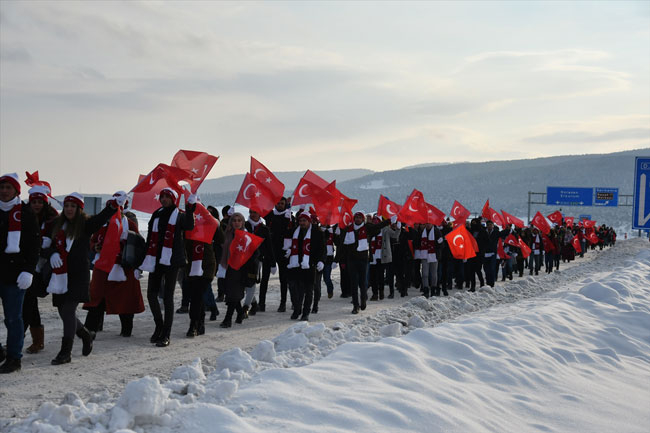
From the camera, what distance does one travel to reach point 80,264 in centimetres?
704

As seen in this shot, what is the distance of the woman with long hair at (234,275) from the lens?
32.3 feet

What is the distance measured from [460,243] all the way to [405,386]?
1012 centimetres

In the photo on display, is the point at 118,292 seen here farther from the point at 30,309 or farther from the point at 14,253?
the point at 14,253

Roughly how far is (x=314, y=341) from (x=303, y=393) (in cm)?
257

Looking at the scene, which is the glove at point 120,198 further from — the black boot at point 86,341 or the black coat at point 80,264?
the black boot at point 86,341

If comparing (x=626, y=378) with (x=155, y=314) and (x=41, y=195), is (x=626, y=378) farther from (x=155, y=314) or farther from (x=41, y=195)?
(x=41, y=195)

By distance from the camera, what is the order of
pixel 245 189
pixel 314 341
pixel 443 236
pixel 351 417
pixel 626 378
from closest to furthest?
pixel 351 417
pixel 626 378
pixel 314 341
pixel 245 189
pixel 443 236

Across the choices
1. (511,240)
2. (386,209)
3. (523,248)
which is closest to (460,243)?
(386,209)

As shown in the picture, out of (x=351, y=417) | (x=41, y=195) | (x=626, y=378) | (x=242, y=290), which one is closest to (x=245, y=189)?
(x=242, y=290)

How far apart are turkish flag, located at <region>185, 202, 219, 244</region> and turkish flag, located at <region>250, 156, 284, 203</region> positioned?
11.1 feet

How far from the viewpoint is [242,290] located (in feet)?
33.0

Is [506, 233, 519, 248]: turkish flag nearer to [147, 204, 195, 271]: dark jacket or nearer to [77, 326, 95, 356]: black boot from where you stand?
[147, 204, 195, 271]: dark jacket

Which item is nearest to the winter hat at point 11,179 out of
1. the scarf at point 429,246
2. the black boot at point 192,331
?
the black boot at point 192,331

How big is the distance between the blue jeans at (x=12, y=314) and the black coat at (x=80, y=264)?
0.55 meters
